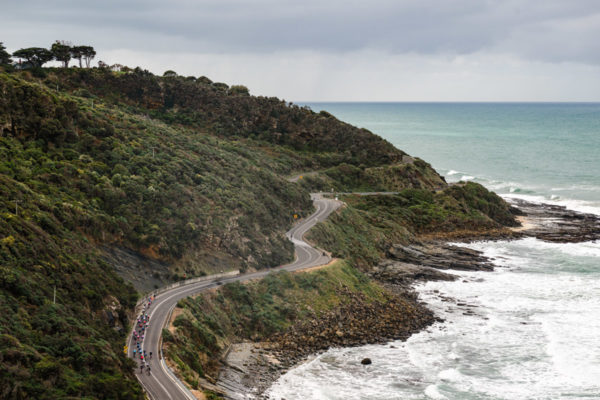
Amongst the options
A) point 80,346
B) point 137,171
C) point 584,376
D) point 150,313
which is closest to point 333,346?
point 150,313

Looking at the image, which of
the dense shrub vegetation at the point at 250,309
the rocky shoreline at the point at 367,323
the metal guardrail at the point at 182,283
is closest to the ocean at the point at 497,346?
the rocky shoreline at the point at 367,323

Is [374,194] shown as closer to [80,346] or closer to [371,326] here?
[371,326]

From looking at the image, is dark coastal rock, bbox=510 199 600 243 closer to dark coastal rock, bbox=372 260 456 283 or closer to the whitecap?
dark coastal rock, bbox=372 260 456 283

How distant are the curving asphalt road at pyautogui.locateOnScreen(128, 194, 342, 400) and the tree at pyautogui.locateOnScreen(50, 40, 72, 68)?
6524 cm

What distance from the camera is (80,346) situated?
2811cm

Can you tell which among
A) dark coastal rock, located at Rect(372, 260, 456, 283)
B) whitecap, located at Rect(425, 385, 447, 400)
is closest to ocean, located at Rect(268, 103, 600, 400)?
whitecap, located at Rect(425, 385, 447, 400)

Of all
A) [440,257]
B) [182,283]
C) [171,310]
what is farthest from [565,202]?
[171,310]

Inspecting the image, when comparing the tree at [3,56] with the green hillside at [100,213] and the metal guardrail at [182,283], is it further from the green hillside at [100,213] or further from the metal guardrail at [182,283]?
the metal guardrail at [182,283]

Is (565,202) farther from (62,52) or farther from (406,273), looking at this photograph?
(62,52)

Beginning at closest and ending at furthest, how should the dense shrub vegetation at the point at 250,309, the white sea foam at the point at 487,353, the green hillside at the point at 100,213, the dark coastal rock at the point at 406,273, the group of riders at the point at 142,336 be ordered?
1. the green hillside at the point at 100,213
2. the group of riders at the point at 142,336
3. the dense shrub vegetation at the point at 250,309
4. the white sea foam at the point at 487,353
5. the dark coastal rock at the point at 406,273

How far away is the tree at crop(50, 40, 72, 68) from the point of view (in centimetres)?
10662

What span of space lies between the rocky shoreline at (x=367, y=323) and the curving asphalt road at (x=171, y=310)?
16.1ft

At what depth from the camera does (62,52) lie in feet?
354

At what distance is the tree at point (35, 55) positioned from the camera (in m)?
97.5
